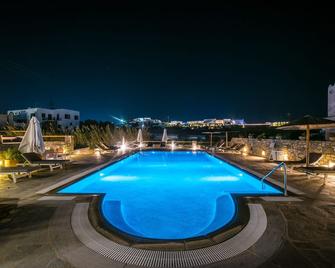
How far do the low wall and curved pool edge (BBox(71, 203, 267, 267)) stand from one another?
20.5 feet

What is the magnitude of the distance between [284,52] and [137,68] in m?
25.0

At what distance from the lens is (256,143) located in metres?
14.4

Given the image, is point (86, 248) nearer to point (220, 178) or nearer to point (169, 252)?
point (169, 252)

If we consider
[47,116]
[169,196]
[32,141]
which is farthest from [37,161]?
[47,116]

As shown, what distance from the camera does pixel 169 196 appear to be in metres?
6.70

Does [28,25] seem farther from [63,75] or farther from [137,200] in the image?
[137,200]

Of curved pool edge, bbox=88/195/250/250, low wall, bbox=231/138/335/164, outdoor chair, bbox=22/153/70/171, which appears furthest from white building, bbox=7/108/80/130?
curved pool edge, bbox=88/195/250/250

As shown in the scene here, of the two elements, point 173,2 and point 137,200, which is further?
point 173,2

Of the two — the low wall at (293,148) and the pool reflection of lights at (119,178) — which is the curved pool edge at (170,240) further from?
the low wall at (293,148)

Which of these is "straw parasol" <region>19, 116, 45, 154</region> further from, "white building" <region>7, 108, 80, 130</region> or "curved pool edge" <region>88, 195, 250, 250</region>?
"white building" <region>7, 108, 80, 130</region>

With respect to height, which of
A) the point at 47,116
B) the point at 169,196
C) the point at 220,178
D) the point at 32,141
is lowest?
the point at 169,196

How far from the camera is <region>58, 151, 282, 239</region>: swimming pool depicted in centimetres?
463

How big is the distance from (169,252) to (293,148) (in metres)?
9.42

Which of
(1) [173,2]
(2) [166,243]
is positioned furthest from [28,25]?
(2) [166,243]
